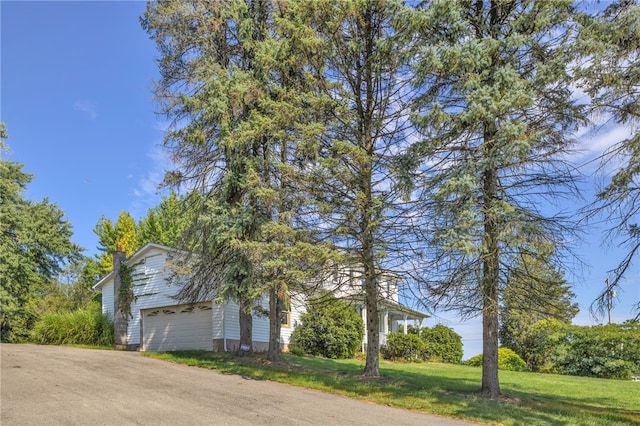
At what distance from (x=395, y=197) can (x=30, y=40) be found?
11.5 meters

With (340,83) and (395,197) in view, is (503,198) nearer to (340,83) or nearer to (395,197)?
(395,197)

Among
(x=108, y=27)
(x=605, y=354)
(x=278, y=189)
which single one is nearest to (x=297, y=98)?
(x=278, y=189)

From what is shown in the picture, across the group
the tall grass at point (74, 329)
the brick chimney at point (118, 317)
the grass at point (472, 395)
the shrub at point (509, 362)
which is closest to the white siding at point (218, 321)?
the grass at point (472, 395)

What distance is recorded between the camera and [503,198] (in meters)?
9.84

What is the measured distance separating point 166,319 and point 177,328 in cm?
83

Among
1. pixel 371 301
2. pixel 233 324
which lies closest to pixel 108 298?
pixel 233 324

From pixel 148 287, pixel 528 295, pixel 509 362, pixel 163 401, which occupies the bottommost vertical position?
pixel 509 362

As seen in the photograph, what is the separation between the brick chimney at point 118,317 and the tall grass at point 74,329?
28cm

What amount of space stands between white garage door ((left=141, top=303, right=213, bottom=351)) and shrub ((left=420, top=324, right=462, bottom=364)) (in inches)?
466

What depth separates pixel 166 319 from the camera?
21.0 metres

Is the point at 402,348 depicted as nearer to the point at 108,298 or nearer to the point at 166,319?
the point at 166,319

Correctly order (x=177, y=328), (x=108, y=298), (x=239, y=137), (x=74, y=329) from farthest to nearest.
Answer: (x=108, y=298) → (x=74, y=329) → (x=177, y=328) → (x=239, y=137)

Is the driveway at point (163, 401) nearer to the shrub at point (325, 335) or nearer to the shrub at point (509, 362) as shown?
the shrub at point (325, 335)

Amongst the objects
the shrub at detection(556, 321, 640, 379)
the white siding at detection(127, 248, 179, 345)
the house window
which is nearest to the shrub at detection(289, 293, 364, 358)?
the house window
